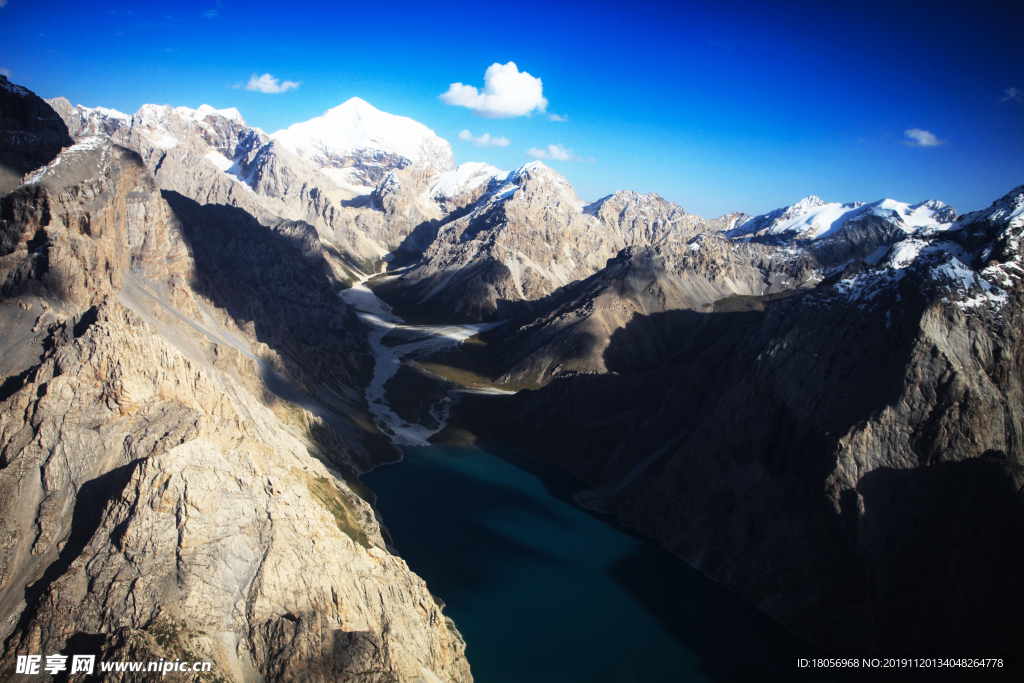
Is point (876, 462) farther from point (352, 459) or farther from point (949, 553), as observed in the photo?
point (352, 459)

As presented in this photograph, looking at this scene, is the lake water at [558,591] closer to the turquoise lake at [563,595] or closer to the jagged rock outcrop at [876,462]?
the turquoise lake at [563,595]

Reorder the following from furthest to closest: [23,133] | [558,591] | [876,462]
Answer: [23,133], [558,591], [876,462]

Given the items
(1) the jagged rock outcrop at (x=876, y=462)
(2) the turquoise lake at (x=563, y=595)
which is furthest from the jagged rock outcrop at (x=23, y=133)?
(1) the jagged rock outcrop at (x=876, y=462)

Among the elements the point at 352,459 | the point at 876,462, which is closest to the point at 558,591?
the point at 876,462

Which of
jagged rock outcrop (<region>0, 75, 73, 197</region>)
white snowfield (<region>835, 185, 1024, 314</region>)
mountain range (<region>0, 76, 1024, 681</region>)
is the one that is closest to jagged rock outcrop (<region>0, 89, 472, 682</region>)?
mountain range (<region>0, 76, 1024, 681</region>)

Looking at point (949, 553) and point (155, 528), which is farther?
point (949, 553)

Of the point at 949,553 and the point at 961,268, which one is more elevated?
the point at 961,268

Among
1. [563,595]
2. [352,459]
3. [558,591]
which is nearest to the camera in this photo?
[563,595]

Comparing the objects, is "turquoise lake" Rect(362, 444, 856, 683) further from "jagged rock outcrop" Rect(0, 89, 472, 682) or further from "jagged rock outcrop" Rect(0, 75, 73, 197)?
"jagged rock outcrop" Rect(0, 75, 73, 197)
